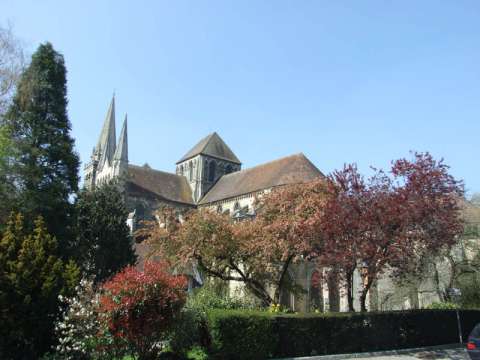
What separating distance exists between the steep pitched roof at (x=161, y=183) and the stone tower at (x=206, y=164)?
103cm

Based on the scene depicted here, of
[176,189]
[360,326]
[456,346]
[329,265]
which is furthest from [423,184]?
[176,189]

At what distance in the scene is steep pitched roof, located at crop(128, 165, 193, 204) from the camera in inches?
1822

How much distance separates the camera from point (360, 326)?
13023 mm

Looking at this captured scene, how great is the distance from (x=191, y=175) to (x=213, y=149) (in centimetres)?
435

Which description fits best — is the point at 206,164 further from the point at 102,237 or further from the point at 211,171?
the point at 102,237

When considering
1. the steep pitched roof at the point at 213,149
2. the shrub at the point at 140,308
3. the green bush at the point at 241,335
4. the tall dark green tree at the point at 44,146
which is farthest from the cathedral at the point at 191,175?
the shrub at the point at 140,308

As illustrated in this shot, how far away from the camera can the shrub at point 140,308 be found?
33.3 ft

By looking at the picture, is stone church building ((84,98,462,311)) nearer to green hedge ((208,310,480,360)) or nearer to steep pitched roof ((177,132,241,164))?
steep pitched roof ((177,132,241,164))

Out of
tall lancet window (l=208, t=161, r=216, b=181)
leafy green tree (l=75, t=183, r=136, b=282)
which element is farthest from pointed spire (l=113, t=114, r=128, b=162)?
leafy green tree (l=75, t=183, r=136, b=282)

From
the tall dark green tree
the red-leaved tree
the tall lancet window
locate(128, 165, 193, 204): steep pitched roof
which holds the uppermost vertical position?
the tall lancet window

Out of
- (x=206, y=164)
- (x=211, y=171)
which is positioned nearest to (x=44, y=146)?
(x=206, y=164)

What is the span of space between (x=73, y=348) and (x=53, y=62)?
18720 mm

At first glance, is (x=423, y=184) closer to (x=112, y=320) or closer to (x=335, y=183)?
(x=335, y=183)

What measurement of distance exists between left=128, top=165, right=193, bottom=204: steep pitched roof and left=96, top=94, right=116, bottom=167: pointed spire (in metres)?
5.99
